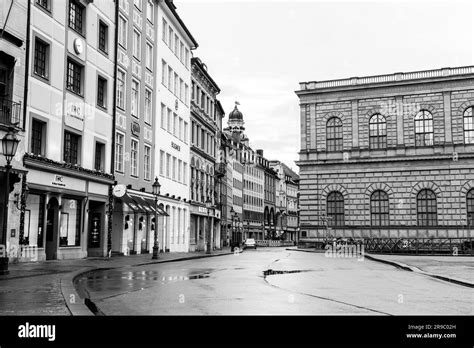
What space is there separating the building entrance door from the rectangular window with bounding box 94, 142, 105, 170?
552cm

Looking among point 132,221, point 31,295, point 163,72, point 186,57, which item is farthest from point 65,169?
point 186,57

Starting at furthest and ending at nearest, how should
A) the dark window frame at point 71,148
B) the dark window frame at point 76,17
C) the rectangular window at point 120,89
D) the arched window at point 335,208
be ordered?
the arched window at point 335,208 < the rectangular window at point 120,89 < the dark window frame at point 76,17 < the dark window frame at point 71,148

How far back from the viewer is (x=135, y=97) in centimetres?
3981

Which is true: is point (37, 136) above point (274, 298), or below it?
above

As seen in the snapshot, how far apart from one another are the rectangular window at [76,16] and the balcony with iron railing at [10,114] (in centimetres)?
769

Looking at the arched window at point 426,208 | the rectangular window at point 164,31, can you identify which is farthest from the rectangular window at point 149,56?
the arched window at point 426,208

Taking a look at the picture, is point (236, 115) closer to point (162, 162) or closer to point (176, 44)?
point (176, 44)

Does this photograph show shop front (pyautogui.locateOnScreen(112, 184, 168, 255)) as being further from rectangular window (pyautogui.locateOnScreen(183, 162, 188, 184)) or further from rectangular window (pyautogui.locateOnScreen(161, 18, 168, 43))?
rectangular window (pyautogui.locateOnScreen(161, 18, 168, 43))

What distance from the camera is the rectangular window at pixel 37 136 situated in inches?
1016

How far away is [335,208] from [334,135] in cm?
864

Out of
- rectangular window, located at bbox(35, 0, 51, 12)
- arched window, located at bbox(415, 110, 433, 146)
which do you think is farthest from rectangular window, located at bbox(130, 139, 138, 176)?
arched window, located at bbox(415, 110, 433, 146)

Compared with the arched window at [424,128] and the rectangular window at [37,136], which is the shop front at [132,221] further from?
the arched window at [424,128]

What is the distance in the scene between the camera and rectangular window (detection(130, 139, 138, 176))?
127 feet
